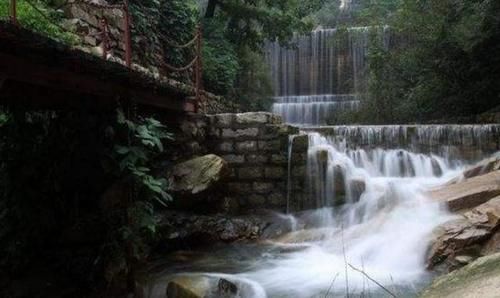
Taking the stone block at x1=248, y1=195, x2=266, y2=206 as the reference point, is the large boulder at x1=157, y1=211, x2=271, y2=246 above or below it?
below

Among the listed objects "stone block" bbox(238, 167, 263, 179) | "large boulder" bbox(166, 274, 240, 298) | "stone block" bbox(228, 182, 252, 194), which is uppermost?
"stone block" bbox(238, 167, 263, 179)

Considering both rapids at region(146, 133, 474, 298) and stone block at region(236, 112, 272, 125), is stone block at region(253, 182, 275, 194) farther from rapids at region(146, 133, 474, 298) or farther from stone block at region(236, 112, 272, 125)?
stone block at region(236, 112, 272, 125)

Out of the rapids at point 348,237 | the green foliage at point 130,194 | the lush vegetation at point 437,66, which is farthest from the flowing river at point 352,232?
the lush vegetation at point 437,66

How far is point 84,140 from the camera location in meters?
6.07

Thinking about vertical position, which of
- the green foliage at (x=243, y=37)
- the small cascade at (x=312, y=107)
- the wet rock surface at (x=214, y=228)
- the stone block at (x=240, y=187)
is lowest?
the wet rock surface at (x=214, y=228)

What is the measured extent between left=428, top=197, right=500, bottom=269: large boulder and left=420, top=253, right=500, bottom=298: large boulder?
2227 millimetres

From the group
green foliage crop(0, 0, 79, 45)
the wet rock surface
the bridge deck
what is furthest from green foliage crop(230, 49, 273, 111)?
the bridge deck

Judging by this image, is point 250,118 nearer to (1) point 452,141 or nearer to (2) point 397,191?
(2) point 397,191

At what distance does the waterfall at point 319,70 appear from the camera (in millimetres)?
18797

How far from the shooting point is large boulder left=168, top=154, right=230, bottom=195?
7582 millimetres

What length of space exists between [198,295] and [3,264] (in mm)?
2801

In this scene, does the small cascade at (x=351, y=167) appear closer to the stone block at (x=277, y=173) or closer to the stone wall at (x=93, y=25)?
the stone block at (x=277, y=173)

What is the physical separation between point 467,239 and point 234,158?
15.0 ft

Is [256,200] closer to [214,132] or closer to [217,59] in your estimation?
[214,132]
